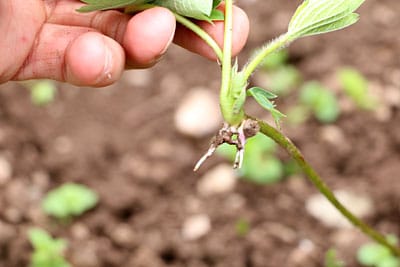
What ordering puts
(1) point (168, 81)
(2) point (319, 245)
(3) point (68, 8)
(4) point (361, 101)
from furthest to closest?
1. (1) point (168, 81)
2. (4) point (361, 101)
3. (2) point (319, 245)
4. (3) point (68, 8)

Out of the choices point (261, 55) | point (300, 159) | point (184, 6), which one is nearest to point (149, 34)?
point (184, 6)

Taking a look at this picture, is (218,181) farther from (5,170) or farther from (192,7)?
(192,7)

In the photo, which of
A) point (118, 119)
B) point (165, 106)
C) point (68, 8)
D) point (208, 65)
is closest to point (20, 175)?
point (118, 119)

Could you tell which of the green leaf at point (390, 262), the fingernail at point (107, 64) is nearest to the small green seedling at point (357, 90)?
the green leaf at point (390, 262)

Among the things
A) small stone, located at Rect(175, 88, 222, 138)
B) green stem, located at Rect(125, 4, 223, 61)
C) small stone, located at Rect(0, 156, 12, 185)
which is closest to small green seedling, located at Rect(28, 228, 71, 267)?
small stone, located at Rect(0, 156, 12, 185)

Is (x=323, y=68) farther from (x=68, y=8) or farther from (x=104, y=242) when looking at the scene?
(x=68, y=8)

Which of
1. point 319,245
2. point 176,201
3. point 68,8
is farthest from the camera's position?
point 176,201

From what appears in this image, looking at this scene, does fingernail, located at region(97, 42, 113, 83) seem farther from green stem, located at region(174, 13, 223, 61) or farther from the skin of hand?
green stem, located at region(174, 13, 223, 61)
